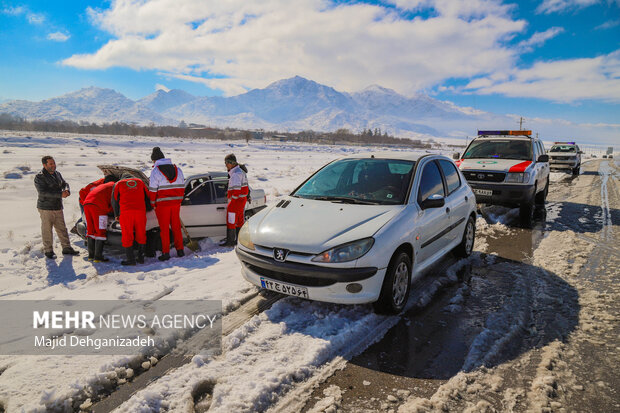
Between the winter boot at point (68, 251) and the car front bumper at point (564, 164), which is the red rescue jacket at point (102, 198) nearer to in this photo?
the winter boot at point (68, 251)

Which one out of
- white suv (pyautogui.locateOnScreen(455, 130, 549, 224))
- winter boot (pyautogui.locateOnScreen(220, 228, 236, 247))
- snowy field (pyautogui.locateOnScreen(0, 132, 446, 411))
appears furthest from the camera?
white suv (pyautogui.locateOnScreen(455, 130, 549, 224))

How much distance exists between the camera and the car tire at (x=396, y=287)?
12.0 feet

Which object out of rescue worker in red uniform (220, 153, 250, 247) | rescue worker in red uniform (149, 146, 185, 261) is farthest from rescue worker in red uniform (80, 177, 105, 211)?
rescue worker in red uniform (220, 153, 250, 247)

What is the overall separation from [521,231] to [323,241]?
616 cm

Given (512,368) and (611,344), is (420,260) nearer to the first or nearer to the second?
(512,368)

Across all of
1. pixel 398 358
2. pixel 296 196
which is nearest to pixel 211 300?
pixel 296 196

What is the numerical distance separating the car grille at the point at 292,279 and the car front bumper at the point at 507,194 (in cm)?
639

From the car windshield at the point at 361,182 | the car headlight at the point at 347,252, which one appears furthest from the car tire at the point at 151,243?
the car headlight at the point at 347,252

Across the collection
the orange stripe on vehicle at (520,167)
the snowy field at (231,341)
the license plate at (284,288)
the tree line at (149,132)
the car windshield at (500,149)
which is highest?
the tree line at (149,132)

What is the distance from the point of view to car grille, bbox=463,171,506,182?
27.8ft

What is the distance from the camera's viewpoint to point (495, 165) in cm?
870

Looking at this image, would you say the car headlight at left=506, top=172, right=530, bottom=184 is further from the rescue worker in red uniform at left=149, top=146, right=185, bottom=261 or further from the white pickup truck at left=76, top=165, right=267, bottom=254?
the rescue worker in red uniform at left=149, top=146, right=185, bottom=261

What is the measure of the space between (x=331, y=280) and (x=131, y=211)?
3.83m

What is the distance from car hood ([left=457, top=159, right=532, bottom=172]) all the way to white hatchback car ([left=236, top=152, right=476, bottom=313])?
4109mm
